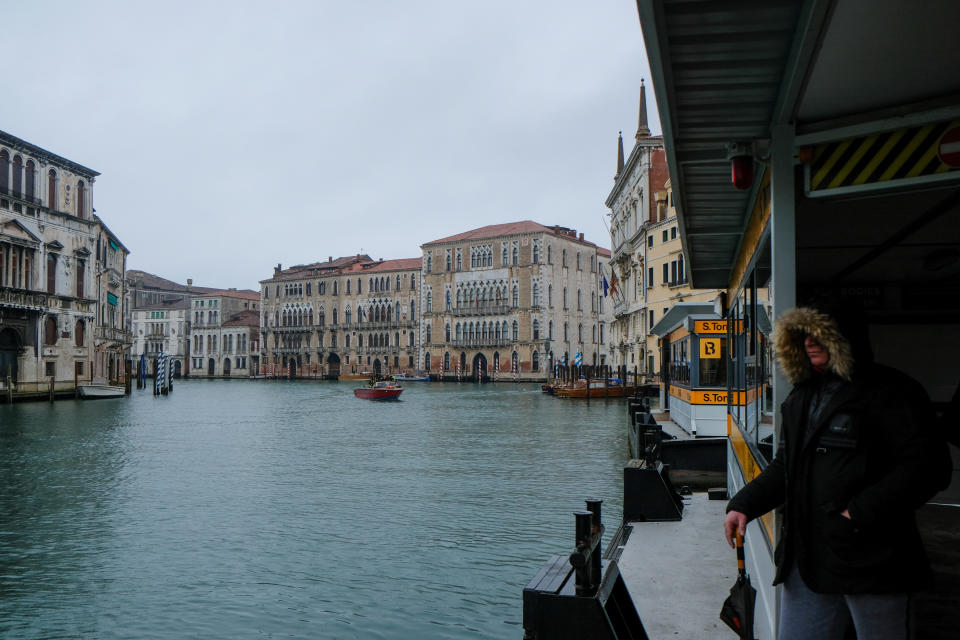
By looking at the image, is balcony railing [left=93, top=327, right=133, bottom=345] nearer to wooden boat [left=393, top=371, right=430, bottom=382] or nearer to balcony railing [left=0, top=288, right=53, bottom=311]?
balcony railing [left=0, top=288, right=53, bottom=311]

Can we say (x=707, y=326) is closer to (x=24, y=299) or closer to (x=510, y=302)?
(x=24, y=299)

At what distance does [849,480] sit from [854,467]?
0.04 metres

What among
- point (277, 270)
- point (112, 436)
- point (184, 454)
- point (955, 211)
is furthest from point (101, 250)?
point (955, 211)

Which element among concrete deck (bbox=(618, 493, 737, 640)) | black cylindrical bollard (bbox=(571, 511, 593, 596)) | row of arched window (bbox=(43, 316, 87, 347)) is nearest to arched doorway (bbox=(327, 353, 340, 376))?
row of arched window (bbox=(43, 316, 87, 347))

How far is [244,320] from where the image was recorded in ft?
277

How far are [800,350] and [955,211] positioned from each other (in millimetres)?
2979

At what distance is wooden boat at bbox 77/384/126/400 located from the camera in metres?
36.7

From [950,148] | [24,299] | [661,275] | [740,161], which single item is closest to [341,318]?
[24,299]

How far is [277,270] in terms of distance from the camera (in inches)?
3322

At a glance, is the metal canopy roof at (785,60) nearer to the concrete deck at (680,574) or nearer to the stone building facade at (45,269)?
the concrete deck at (680,574)

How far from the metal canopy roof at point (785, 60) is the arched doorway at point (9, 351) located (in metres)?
37.0

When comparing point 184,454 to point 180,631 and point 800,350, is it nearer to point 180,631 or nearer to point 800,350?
point 180,631

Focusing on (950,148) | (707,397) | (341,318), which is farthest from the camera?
(341,318)

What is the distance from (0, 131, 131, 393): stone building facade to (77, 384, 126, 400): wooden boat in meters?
1.00
